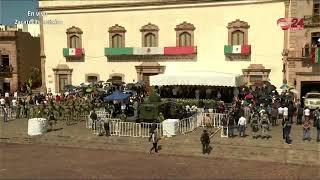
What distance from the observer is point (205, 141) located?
20.1 m


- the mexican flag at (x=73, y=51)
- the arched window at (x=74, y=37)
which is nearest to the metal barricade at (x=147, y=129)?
the mexican flag at (x=73, y=51)

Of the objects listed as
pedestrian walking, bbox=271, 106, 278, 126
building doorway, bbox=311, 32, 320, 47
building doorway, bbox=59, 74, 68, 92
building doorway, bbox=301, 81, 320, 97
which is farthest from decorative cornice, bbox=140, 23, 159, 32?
pedestrian walking, bbox=271, 106, 278, 126

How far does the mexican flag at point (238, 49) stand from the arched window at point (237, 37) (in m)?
0.53

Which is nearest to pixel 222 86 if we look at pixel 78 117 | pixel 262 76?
pixel 262 76

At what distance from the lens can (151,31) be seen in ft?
115

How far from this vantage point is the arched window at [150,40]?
3519 cm

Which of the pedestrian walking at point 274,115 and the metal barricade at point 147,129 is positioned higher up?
the pedestrian walking at point 274,115

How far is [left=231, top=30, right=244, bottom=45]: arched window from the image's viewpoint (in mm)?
32747

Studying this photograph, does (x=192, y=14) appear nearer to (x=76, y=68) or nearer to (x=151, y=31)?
(x=151, y=31)

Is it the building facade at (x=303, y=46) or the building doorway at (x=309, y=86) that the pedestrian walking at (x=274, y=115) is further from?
the building doorway at (x=309, y=86)

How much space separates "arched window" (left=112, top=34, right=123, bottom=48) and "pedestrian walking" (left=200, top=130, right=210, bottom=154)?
694 inches

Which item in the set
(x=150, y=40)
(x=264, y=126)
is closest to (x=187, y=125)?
(x=264, y=126)

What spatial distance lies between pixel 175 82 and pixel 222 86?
2.99m

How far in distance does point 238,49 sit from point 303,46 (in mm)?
4553
